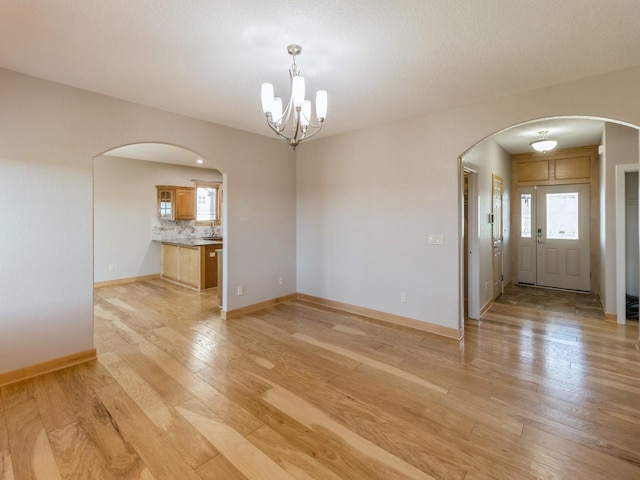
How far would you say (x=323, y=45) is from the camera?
2.28m

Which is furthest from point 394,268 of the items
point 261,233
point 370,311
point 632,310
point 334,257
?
point 632,310

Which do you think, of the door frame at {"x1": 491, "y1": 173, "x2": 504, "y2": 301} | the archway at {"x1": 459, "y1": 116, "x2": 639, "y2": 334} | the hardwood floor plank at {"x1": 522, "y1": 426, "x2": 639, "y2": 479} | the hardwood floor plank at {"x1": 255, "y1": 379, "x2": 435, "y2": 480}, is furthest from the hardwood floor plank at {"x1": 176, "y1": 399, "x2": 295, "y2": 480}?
the door frame at {"x1": 491, "y1": 173, "x2": 504, "y2": 301}

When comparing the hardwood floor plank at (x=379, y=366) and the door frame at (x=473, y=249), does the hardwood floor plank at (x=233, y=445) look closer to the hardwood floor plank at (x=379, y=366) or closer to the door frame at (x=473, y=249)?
the hardwood floor plank at (x=379, y=366)

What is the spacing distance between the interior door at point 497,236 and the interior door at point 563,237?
127cm

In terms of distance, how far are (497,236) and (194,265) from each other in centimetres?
601

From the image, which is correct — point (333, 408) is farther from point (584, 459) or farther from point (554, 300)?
point (554, 300)

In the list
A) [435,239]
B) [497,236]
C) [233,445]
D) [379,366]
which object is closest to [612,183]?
[497,236]

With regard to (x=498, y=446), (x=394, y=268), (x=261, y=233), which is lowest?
(x=498, y=446)

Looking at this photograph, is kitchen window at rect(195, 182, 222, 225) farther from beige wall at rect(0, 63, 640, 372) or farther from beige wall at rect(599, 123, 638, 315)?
beige wall at rect(599, 123, 638, 315)

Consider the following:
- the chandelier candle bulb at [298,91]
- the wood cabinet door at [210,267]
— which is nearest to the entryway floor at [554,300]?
the chandelier candle bulb at [298,91]

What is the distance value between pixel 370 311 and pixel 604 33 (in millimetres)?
3654

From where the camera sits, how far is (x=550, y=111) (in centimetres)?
294

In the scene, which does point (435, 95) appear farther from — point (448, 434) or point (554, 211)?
point (554, 211)

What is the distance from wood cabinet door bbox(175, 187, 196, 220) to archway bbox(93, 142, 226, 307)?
0.23 meters
